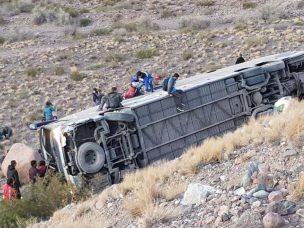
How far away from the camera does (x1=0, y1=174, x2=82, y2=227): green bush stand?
1179 centimetres

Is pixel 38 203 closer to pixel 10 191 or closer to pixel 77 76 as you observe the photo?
pixel 10 191

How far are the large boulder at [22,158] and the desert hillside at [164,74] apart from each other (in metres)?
3.42

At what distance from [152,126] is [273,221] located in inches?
286

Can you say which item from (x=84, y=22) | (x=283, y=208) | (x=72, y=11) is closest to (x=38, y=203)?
(x=283, y=208)

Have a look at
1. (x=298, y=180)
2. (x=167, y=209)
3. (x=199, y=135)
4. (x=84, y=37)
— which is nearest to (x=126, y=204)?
(x=167, y=209)

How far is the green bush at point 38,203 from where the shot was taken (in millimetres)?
11789

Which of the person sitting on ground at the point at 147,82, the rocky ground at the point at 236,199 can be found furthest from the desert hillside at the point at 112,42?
the rocky ground at the point at 236,199

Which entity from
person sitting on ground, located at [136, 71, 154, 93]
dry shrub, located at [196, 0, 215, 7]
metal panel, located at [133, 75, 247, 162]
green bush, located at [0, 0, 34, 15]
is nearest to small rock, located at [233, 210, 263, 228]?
metal panel, located at [133, 75, 247, 162]

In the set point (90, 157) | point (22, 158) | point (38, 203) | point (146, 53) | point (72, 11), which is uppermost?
point (72, 11)

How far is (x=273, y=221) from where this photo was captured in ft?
21.8

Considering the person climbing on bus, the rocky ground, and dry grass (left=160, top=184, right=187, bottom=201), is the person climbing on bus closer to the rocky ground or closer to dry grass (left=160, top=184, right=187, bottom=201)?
the rocky ground

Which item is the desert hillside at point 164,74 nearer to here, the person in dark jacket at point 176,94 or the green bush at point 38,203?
the green bush at point 38,203

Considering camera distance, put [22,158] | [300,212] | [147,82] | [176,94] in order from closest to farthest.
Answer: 1. [300,212]
2. [176,94]
3. [22,158]
4. [147,82]

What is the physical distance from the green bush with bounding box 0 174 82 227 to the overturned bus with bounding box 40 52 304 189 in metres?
0.50
